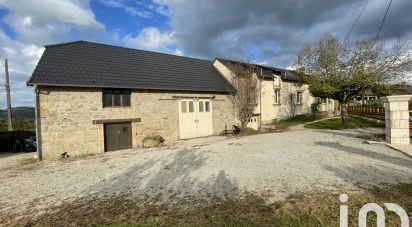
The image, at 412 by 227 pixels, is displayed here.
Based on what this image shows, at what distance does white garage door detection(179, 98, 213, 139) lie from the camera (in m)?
18.1

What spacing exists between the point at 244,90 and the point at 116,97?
1055 cm

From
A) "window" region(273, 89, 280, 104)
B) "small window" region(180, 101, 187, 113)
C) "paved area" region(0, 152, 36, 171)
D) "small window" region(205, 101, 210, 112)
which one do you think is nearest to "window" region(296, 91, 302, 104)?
"window" region(273, 89, 280, 104)

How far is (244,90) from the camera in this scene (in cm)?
2088

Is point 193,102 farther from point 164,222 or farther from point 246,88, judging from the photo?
point 164,222

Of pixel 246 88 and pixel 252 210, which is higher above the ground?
pixel 246 88

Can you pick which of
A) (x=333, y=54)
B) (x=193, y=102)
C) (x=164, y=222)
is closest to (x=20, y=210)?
(x=164, y=222)

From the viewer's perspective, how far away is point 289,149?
11.4 metres

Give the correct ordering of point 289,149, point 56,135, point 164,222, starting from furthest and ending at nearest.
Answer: point 56,135 → point 289,149 → point 164,222

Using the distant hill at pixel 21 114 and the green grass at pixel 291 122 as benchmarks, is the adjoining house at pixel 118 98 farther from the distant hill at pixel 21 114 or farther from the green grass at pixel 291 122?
the distant hill at pixel 21 114

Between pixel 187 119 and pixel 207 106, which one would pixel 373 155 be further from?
pixel 207 106

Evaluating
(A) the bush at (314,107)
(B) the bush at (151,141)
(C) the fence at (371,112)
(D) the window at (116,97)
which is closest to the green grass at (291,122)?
(A) the bush at (314,107)

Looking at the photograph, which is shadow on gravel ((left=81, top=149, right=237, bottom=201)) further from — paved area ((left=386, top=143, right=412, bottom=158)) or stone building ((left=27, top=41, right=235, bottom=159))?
paved area ((left=386, top=143, right=412, bottom=158))

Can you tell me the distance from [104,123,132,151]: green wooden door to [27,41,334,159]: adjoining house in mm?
57

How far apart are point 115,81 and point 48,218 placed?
11.1 meters
